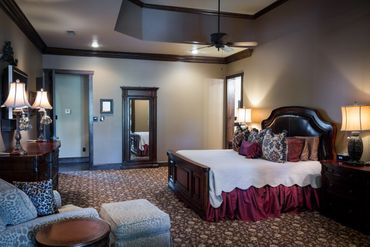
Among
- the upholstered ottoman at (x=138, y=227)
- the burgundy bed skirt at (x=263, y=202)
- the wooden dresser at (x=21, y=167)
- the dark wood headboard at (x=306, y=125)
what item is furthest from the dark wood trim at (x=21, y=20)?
the dark wood headboard at (x=306, y=125)

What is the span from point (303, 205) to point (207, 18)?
407 centimetres

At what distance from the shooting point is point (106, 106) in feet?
24.1

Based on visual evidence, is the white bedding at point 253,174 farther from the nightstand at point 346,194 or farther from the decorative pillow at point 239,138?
the decorative pillow at point 239,138

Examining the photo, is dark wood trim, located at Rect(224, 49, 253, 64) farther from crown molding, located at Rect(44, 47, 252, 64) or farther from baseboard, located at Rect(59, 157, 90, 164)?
baseboard, located at Rect(59, 157, 90, 164)

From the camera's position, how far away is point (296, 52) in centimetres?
535

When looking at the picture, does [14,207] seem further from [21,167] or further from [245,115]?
[245,115]

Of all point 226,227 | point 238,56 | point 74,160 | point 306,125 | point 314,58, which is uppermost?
point 238,56

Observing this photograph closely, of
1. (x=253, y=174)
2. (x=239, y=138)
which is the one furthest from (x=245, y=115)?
(x=253, y=174)

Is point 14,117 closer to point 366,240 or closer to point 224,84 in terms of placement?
point 366,240

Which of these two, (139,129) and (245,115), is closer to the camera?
(245,115)

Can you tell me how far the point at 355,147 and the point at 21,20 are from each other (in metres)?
4.94

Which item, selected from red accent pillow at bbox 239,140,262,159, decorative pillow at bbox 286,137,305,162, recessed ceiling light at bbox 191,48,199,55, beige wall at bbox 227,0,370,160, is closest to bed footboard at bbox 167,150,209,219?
red accent pillow at bbox 239,140,262,159

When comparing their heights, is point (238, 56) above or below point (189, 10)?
below

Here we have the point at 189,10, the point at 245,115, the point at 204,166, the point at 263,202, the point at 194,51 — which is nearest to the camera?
the point at 204,166
